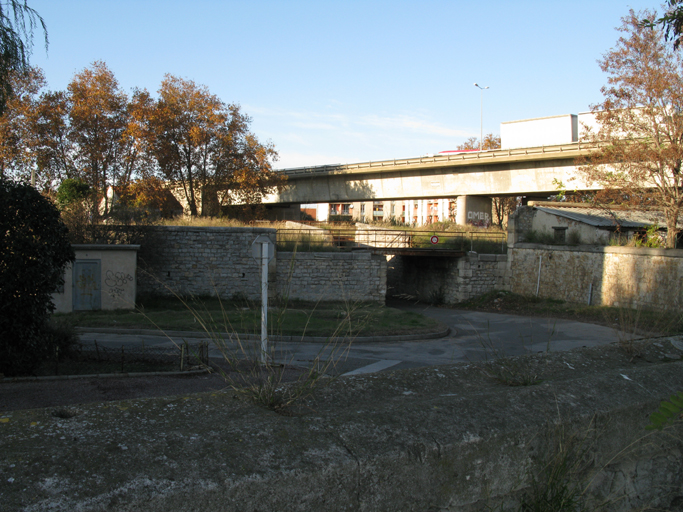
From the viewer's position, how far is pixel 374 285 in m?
25.6

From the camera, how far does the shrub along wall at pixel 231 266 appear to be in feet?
78.6

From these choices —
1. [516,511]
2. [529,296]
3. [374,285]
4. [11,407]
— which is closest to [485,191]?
[529,296]

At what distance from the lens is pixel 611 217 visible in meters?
24.6

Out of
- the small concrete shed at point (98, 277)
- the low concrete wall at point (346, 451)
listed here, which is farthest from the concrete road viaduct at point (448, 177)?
the low concrete wall at point (346, 451)

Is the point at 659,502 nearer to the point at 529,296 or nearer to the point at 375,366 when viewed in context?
the point at 375,366

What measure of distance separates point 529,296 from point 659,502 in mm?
24243

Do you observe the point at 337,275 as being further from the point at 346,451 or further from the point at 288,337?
the point at 346,451

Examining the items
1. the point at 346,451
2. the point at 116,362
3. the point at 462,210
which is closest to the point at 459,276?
the point at 462,210

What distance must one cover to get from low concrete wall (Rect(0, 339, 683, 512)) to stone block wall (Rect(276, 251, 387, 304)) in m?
22.4

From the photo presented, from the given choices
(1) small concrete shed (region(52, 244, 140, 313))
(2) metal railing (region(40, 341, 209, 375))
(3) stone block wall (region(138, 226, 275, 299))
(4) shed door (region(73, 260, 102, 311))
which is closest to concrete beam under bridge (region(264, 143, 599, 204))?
(3) stone block wall (region(138, 226, 275, 299))

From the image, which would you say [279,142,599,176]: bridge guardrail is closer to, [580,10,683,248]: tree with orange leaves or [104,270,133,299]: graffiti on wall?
[580,10,683,248]: tree with orange leaves

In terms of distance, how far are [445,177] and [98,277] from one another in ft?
71.6

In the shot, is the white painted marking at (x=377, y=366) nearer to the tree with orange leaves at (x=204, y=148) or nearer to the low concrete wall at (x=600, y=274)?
the low concrete wall at (x=600, y=274)

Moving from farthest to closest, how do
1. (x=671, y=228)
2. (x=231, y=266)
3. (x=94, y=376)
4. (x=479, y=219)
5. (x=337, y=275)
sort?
(x=479, y=219) → (x=337, y=275) → (x=231, y=266) → (x=671, y=228) → (x=94, y=376)
